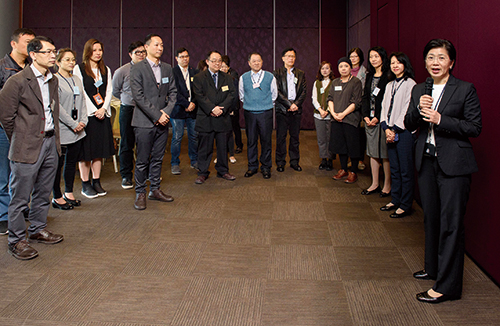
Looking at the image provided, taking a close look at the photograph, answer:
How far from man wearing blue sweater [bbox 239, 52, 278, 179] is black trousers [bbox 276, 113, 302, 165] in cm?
31

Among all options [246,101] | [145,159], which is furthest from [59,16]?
[145,159]

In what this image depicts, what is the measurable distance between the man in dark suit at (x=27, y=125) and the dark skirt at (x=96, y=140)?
48.5 inches

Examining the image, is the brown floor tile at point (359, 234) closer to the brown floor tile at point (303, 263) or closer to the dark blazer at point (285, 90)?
the brown floor tile at point (303, 263)

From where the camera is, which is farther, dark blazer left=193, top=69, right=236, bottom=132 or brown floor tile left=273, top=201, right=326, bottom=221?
dark blazer left=193, top=69, right=236, bottom=132

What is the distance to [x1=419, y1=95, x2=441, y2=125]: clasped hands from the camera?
7.63ft

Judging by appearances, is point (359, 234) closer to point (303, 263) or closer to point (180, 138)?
point (303, 263)

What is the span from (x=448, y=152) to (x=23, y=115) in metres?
2.78

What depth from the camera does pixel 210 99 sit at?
17.8ft

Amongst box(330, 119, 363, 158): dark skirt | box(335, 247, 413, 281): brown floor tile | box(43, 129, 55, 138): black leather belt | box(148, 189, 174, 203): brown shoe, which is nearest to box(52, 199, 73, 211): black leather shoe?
box(148, 189, 174, 203): brown shoe

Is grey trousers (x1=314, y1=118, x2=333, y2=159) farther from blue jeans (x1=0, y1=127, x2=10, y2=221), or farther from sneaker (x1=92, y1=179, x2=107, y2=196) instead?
blue jeans (x1=0, y1=127, x2=10, y2=221)

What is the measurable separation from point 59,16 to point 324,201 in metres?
8.58

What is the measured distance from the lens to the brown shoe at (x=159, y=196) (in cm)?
459

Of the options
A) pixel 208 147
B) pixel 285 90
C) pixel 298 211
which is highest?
pixel 285 90

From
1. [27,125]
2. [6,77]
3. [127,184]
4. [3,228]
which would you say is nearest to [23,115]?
[27,125]
